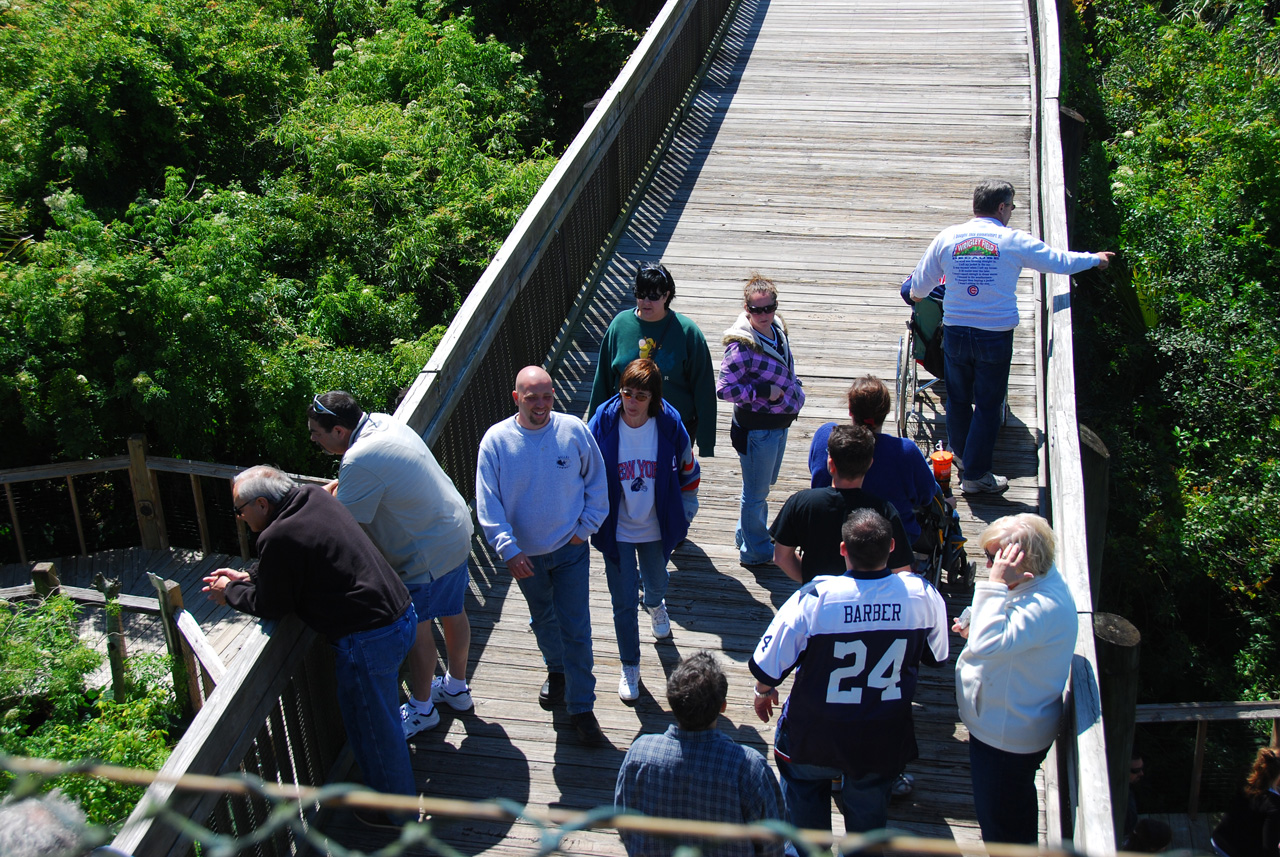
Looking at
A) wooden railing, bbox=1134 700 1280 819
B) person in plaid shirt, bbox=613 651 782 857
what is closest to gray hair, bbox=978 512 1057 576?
person in plaid shirt, bbox=613 651 782 857

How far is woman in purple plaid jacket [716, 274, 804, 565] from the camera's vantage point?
16.8ft

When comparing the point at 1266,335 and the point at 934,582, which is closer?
the point at 934,582

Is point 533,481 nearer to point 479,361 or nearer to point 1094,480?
point 479,361

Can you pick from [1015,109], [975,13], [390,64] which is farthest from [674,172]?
[390,64]

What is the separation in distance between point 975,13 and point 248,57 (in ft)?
30.0

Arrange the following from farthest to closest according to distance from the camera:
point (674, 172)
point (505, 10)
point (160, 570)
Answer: point (505, 10) < point (160, 570) < point (674, 172)

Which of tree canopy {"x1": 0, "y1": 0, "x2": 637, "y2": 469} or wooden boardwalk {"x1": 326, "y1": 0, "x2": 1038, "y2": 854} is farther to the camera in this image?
tree canopy {"x1": 0, "y1": 0, "x2": 637, "y2": 469}

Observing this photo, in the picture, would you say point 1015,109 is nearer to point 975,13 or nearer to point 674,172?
point 975,13

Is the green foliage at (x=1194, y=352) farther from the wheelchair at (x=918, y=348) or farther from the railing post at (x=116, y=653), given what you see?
the railing post at (x=116, y=653)

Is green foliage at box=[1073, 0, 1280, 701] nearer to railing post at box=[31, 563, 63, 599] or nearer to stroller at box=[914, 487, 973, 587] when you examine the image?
stroller at box=[914, 487, 973, 587]

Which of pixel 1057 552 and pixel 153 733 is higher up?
pixel 1057 552

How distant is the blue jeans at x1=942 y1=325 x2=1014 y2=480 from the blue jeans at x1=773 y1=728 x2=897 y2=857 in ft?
8.97

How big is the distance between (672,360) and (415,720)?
6.99 ft

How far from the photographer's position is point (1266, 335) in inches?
445
